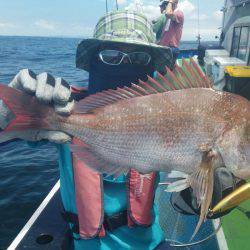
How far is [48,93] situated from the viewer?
6.94ft

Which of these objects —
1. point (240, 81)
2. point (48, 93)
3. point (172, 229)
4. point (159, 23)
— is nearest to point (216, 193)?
point (48, 93)

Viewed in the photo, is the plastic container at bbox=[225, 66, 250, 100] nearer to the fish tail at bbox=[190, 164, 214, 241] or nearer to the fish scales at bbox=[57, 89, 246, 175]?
the fish scales at bbox=[57, 89, 246, 175]

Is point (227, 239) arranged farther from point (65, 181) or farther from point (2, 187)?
point (2, 187)

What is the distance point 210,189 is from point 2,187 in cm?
624

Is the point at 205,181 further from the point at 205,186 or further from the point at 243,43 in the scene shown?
the point at 243,43

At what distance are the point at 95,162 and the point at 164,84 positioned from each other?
668 millimetres

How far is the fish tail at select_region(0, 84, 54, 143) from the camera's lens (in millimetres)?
1929

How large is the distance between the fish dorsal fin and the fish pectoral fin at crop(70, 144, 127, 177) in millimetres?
257

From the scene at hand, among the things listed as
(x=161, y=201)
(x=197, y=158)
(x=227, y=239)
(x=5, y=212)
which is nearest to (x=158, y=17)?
(x=161, y=201)

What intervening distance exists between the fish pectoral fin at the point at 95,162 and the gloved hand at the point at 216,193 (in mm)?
655

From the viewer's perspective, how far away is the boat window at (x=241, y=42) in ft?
35.6

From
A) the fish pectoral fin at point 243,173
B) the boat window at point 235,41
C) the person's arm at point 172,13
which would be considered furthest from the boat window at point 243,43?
the fish pectoral fin at point 243,173

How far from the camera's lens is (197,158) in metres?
1.96

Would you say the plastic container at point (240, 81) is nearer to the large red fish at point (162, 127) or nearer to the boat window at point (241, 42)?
the large red fish at point (162, 127)
